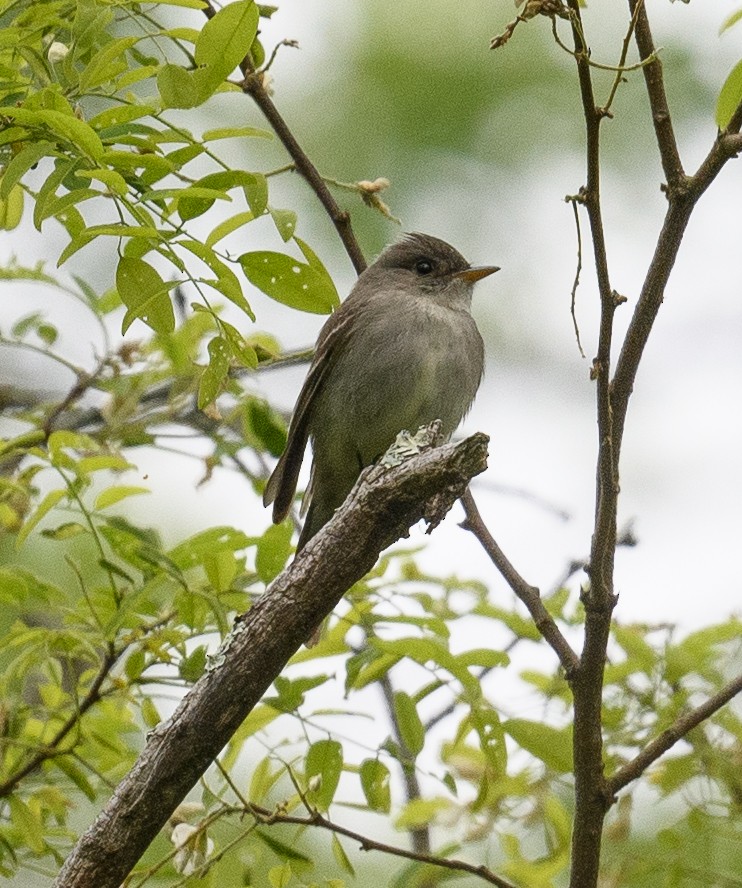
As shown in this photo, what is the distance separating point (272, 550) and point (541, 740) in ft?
2.83

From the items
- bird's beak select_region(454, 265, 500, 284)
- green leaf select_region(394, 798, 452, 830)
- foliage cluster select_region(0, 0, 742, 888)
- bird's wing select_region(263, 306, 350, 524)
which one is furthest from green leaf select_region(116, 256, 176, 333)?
bird's beak select_region(454, 265, 500, 284)

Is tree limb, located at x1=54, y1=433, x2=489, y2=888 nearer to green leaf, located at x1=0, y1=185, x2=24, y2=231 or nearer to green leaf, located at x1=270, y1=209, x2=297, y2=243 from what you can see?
green leaf, located at x1=270, y1=209, x2=297, y2=243

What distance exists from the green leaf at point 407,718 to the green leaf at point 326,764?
212mm

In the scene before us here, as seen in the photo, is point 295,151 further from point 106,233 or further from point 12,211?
point 106,233

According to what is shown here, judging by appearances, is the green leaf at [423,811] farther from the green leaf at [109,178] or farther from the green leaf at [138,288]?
the green leaf at [109,178]

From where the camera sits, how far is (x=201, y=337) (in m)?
4.58

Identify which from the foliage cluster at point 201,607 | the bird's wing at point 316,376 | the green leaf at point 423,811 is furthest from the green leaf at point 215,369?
the green leaf at point 423,811

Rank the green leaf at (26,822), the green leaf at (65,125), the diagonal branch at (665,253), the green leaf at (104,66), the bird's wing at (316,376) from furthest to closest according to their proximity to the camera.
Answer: the bird's wing at (316,376) → the green leaf at (26,822) → the diagonal branch at (665,253) → the green leaf at (104,66) → the green leaf at (65,125)

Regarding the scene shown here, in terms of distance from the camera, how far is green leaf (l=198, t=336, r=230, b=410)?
10.4 feet

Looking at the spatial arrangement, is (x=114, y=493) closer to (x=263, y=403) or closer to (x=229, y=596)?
(x=229, y=596)

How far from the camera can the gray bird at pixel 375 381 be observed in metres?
4.96

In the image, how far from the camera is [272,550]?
3396mm

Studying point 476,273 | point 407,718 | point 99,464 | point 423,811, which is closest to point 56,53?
point 99,464

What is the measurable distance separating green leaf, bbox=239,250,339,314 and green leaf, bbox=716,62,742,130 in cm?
98
